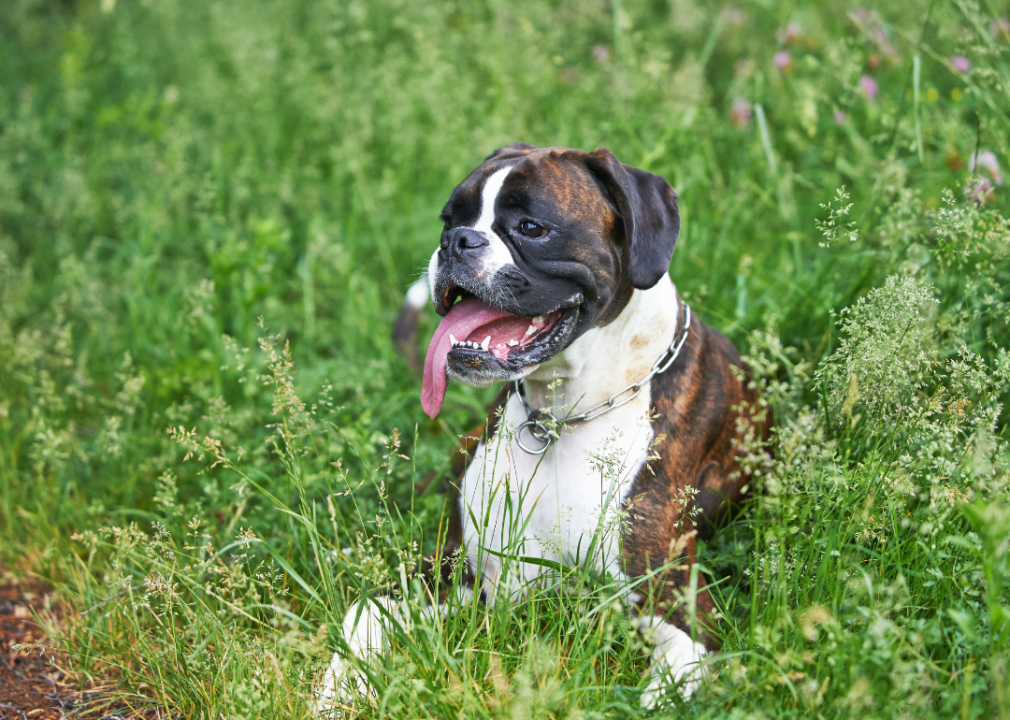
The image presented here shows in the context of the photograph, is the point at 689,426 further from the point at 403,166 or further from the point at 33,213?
the point at 33,213

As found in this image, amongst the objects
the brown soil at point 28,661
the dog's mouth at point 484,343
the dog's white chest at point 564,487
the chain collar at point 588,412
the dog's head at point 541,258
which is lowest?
the brown soil at point 28,661

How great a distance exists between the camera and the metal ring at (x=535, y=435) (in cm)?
261

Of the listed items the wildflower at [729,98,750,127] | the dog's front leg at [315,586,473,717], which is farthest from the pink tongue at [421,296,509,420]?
the wildflower at [729,98,750,127]

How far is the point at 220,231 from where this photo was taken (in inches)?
196

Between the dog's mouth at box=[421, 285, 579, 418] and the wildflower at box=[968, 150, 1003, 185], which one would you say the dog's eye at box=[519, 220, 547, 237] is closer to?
the dog's mouth at box=[421, 285, 579, 418]

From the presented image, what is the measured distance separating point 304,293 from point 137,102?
212 centimetres

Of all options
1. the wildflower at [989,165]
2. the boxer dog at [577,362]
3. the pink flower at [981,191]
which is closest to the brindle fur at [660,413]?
the boxer dog at [577,362]

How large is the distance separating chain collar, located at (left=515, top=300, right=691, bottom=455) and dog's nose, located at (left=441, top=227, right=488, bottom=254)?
18.7 inches

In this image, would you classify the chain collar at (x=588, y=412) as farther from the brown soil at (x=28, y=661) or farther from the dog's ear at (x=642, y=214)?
the brown soil at (x=28, y=661)

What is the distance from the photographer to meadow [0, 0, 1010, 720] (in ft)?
6.84

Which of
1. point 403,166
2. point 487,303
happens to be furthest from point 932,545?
point 403,166

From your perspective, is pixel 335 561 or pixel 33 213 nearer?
pixel 335 561

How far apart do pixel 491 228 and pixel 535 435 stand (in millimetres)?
662

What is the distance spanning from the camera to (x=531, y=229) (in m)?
2.57
